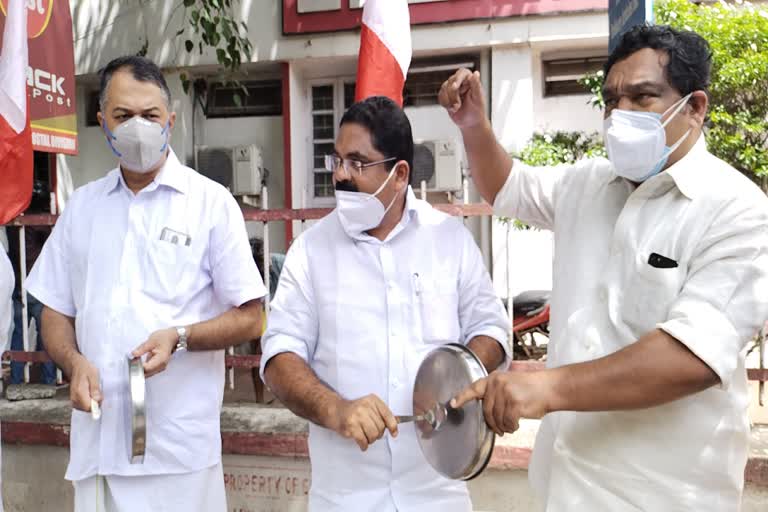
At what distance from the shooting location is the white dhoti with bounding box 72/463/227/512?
6.71ft

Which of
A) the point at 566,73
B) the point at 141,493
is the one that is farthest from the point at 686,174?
the point at 566,73

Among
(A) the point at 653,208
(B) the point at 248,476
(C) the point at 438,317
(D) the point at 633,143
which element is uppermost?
(D) the point at 633,143

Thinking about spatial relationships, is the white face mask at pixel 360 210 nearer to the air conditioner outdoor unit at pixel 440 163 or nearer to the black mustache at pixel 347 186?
the black mustache at pixel 347 186

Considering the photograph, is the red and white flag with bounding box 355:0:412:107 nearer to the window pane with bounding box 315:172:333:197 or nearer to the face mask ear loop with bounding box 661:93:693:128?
the face mask ear loop with bounding box 661:93:693:128

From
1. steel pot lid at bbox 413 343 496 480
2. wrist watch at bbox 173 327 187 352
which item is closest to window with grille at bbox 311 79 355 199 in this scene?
wrist watch at bbox 173 327 187 352

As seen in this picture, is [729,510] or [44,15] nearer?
[729,510]

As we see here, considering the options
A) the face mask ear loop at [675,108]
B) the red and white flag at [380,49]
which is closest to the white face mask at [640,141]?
the face mask ear loop at [675,108]

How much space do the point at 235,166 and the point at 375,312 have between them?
7.14 m

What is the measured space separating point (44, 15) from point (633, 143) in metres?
4.21

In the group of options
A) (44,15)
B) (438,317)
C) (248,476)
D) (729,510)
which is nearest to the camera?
(729,510)

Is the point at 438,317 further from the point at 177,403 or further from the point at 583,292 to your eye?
the point at 177,403

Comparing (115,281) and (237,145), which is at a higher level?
(237,145)

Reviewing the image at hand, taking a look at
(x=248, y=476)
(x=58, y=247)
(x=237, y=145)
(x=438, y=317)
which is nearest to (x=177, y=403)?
(x=58, y=247)

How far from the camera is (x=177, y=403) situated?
2.11 m
